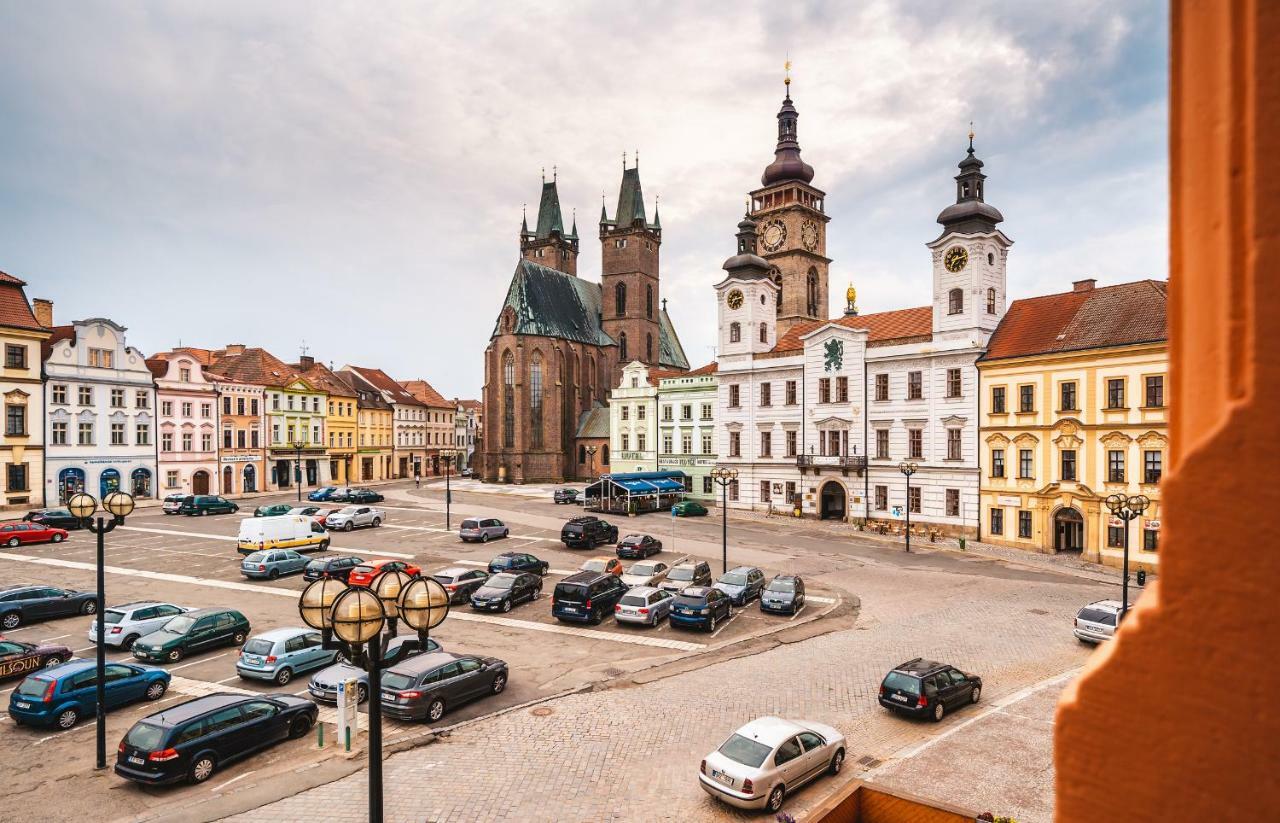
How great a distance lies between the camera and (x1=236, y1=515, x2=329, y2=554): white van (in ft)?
115

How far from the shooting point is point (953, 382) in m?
42.4

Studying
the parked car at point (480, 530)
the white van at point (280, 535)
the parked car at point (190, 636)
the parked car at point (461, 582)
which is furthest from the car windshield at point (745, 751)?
the white van at point (280, 535)

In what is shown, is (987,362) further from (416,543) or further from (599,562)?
(416,543)

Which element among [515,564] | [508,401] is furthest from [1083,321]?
[508,401]

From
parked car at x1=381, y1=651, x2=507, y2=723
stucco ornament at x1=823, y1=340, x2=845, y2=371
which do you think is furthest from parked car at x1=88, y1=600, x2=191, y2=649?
stucco ornament at x1=823, y1=340, x2=845, y2=371

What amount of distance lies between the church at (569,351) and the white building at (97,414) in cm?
3097

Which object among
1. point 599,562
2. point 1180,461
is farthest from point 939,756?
point 599,562

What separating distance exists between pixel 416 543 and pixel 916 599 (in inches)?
957

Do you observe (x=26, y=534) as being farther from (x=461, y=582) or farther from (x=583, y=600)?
(x=583, y=600)

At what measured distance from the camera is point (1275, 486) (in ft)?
5.23

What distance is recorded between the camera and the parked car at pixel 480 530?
39.5 m

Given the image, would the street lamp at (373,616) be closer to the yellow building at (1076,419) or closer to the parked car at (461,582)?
the parked car at (461,582)

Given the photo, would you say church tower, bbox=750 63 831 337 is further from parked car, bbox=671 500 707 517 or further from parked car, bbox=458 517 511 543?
parked car, bbox=458 517 511 543

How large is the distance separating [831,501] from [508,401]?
39.6m
